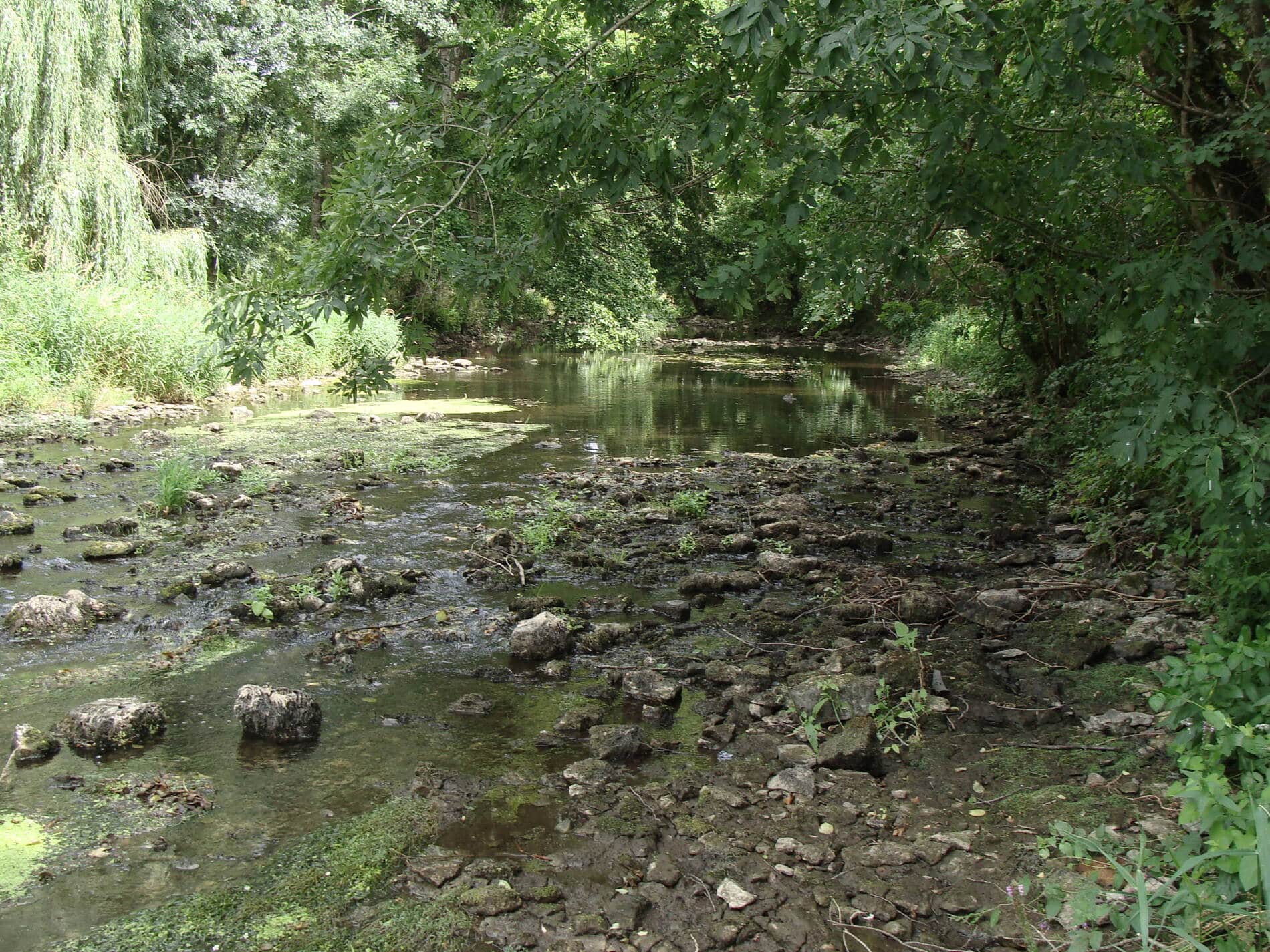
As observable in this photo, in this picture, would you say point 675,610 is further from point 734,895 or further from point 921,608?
point 734,895

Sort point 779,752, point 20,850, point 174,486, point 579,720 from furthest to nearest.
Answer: point 174,486
point 579,720
point 779,752
point 20,850

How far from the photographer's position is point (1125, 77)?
17.6ft

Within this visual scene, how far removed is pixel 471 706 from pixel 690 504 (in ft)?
14.6

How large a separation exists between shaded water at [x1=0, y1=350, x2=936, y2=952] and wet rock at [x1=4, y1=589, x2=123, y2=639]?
15 cm

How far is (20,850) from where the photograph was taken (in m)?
3.29

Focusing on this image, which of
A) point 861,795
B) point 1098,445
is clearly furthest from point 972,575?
point 861,795

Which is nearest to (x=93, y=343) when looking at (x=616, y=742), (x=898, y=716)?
(x=616, y=742)

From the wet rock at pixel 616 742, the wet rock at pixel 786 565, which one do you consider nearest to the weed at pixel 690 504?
the wet rock at pixel 786 565

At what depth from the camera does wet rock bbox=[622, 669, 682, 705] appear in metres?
4.66

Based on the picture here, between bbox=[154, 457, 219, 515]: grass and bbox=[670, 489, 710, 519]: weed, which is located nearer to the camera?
bbox=[154, 457, 219, 515]: grass

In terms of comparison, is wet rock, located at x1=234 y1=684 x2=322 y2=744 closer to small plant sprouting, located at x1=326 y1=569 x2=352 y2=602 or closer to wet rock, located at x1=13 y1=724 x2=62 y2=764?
wet rock, located at x1=13 y1=724 x2=62 y2=764

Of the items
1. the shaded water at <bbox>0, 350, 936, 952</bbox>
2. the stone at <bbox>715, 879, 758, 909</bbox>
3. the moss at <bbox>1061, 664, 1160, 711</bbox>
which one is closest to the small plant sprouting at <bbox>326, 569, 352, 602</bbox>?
the shaded water at <bbox>0, 350, 936, 952</bbox>

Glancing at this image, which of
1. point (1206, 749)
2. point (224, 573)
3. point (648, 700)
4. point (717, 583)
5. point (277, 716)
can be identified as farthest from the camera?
point (717, 583)

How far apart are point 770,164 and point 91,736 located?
4128mm
